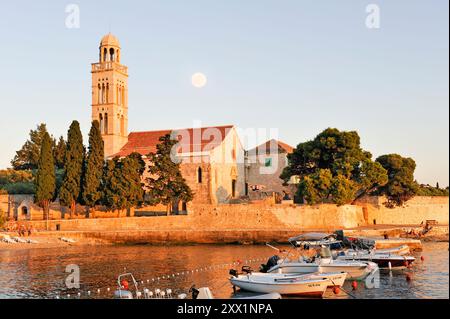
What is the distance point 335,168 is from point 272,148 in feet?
58.9

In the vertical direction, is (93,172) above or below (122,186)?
above

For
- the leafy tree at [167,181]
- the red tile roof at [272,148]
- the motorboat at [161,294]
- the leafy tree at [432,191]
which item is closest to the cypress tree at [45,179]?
the leafy tree at [167,181]

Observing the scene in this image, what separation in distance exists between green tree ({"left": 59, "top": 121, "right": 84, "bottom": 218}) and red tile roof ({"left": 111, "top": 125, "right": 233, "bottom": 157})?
12.4 meters

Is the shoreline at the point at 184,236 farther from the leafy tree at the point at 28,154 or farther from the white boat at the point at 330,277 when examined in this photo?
the leafy tree at the point at 28,154

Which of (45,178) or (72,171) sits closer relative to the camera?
(72,171)

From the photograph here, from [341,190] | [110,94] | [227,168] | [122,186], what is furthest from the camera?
[110,94]

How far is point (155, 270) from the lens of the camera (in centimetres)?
2761

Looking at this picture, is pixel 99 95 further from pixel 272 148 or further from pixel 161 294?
pixel 161 294

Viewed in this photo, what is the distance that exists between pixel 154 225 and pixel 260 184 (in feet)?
69.3

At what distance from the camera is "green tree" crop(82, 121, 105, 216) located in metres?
50.7

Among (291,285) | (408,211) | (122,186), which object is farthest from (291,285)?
Answer: (408,211)

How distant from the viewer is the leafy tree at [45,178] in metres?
51.1
